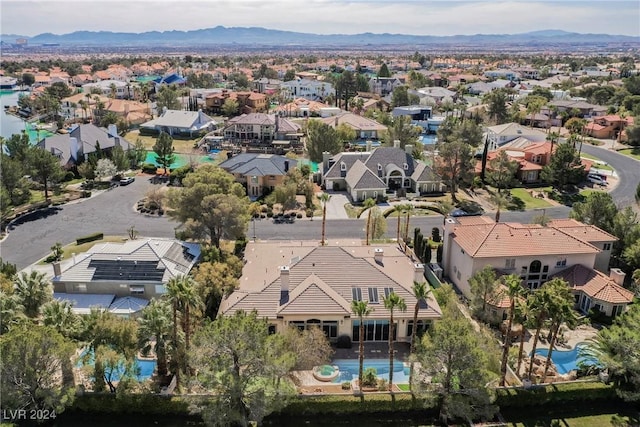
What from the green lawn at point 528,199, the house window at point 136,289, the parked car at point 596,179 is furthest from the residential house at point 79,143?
the parked car at point 596,179

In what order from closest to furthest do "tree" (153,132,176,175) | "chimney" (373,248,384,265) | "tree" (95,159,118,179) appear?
"chimney" (373,248,384,265) → "tree" (95,159,118,179) → "tree" (153,132,176,175)

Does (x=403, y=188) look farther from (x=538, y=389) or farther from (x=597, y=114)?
(x=597, y=114)

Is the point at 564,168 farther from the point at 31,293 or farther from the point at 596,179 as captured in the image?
the point at 31,293

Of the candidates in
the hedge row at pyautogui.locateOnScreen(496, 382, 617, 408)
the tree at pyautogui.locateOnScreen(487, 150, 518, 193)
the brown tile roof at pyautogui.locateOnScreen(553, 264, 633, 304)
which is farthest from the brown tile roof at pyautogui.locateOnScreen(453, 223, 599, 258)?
the tree at pyautogui.locateOnScreen(487, 150, 518, 193)

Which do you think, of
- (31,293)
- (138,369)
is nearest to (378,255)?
(138,369)

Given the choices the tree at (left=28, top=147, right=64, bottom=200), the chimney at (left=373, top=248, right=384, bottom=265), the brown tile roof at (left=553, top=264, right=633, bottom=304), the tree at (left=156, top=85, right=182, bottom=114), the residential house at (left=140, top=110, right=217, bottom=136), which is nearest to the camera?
the brown tile roof at (left=553, top=264, right=633, bottom=304)

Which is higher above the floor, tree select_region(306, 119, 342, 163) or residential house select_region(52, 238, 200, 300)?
A: tree select_region(306, 119, 342, 163)

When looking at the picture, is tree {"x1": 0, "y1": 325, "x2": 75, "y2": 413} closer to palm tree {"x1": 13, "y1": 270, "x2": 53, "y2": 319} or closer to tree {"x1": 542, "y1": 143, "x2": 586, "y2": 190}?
palm tree {"x1": 13, "y1": 270, "x2": 53, "y2": 319}
